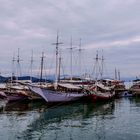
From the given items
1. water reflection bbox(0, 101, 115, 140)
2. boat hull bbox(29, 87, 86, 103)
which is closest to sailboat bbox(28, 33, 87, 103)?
boat hull bbox(29, 87, 86, 103)

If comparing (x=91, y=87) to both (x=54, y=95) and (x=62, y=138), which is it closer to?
(x=54, y=95)

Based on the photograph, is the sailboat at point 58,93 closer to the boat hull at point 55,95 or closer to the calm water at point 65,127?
the boat hull at point 55,95

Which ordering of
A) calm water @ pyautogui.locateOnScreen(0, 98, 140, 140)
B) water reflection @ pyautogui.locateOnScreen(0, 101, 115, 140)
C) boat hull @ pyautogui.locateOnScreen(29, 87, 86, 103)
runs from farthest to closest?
boat hull @ pyautogui.locateOnScreen(29, 87, 86, 103), water reflection @ pyautogui.locateOnScreen(0, 101, 115, 140), calm water @ pyautogui.locateOnScreen(0, 98, 140, 140)

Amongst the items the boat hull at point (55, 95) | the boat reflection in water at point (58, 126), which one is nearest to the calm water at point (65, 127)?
the boat reflection in water at point (58, 126)

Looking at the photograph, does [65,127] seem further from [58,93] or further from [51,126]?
[58,93]

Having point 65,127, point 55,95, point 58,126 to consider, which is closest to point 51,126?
point 58,126

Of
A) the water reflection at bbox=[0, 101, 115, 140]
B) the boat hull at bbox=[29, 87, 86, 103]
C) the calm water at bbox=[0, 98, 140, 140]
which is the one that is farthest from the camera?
the boat hull at bbox=[29, 87, 86, 103]

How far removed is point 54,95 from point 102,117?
18650mm

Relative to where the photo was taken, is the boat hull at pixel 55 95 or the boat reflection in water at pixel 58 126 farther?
the boat hull at pixel 55 95

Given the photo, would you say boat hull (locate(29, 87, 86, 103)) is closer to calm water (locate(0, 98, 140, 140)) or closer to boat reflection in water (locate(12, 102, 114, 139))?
boat reflection in water (locate(12, 102, 114, 139))

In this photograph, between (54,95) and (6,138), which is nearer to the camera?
(6,138)

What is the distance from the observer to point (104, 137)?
32062 millimetres

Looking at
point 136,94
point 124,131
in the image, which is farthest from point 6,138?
point 136,94

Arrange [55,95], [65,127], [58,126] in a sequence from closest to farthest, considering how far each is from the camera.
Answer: [65,127], [58,126], [55,95]
